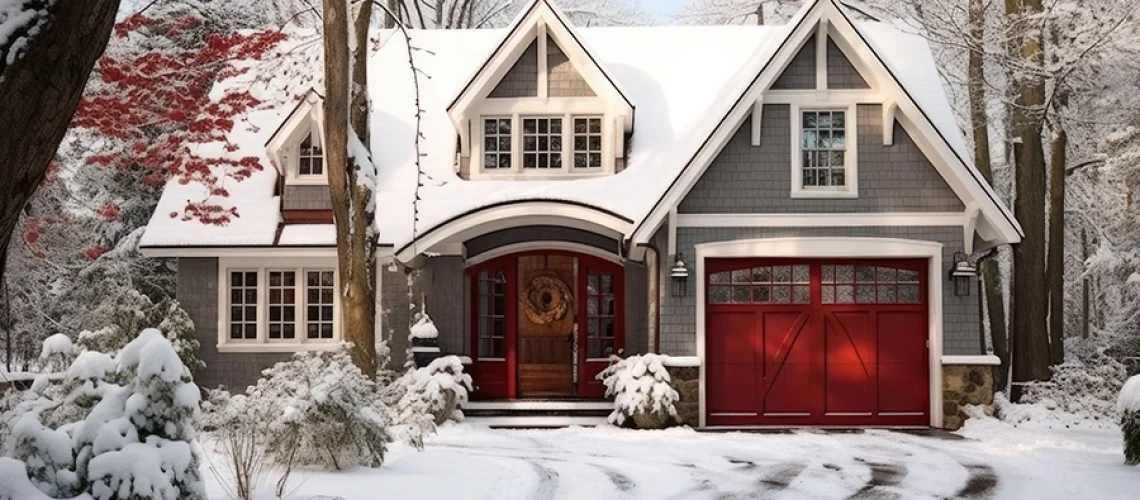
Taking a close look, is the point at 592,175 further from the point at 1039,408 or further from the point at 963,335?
the point at 1039,408

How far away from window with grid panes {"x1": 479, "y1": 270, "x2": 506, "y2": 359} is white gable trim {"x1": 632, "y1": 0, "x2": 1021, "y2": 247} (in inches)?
133

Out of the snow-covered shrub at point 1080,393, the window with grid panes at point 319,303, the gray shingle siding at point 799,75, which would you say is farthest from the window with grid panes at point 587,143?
the snow-covered shrub at point 1080,393

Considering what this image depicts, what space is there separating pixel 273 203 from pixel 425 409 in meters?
5.10

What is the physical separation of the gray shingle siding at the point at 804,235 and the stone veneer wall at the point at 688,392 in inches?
11.0

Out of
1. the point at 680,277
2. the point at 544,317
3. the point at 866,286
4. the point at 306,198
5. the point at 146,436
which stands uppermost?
the point at 306,198

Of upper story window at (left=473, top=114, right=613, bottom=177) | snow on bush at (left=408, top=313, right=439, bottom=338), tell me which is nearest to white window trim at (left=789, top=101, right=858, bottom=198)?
upper story window at (left=473, top=114, right=613, bottom=177)

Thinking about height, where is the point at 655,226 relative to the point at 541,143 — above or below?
below

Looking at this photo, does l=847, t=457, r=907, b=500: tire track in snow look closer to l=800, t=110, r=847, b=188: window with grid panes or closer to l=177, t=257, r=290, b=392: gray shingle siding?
l=800, t=110, r=847, b=188: window with grid panes

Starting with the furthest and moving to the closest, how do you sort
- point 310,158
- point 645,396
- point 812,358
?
point 310,158
point 812,358
point 645,396

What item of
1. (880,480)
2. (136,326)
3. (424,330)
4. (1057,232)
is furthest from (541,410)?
(1057,232)

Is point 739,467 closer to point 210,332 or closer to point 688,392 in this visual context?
point 688,392

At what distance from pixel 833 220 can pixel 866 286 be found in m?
1.08

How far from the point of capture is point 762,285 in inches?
651

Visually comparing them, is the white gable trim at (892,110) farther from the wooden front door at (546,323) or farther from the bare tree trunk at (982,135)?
the wooden front door at (546,323)
